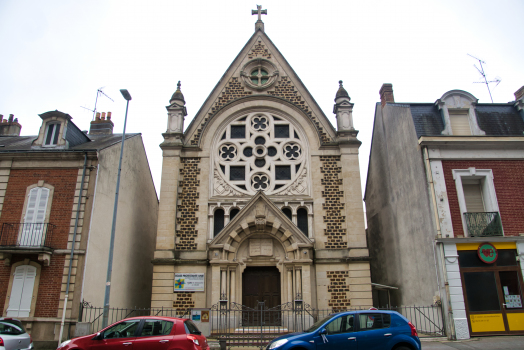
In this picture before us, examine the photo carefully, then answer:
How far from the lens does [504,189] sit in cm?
1655

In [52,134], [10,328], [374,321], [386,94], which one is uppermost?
[386,94]

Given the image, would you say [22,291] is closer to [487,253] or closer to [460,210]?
[460,210]

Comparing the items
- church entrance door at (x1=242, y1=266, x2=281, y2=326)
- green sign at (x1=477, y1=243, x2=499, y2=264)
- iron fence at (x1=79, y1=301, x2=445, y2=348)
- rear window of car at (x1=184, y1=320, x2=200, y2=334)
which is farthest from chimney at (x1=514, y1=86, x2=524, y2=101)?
rear window of car at (x1=184, y1=320, x2=200, y2=334)

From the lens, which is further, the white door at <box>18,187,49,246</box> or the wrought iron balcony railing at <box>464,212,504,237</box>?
the white door at <box>18,187,49,246</box>

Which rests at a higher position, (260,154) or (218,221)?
(260,154)

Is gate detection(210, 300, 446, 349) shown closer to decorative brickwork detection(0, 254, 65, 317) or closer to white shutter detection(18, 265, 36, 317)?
decorative brickwork detection(0, 254, 65, 317)

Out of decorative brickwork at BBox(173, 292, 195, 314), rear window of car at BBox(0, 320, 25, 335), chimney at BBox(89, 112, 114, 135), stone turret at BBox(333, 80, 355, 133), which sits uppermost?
chimney at BBox(89, 112, 114, 135)

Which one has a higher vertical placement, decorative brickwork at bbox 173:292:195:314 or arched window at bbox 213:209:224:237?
arched window at bbox 213:209:224:237

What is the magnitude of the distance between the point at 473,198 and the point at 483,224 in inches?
57.3

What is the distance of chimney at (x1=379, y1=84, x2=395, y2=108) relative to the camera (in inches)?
872

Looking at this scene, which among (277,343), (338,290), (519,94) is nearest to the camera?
(277,343)

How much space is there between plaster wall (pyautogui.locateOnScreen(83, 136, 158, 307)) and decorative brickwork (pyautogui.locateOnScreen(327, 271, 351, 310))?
10343mm

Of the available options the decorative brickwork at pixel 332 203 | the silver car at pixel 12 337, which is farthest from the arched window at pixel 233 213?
the silver car at pixel 12 337

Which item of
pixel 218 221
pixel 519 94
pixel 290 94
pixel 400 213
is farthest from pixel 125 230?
pixel 519 94
